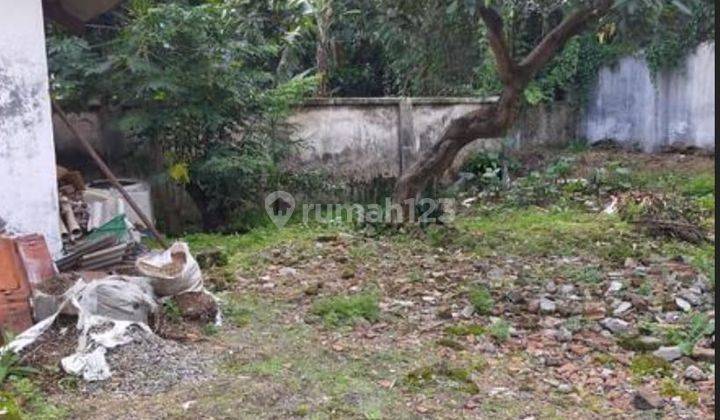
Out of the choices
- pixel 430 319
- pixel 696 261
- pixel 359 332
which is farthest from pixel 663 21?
pixel 359 332

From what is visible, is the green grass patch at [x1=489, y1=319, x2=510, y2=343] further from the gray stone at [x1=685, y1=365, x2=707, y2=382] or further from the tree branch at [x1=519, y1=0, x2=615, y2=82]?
the tree branch at [x1=519, y1=0, x2=615, y2=82]

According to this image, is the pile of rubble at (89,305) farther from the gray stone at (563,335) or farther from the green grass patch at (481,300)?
the gray stone at (563,335)

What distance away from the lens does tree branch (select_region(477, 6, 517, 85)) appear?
19.5ft

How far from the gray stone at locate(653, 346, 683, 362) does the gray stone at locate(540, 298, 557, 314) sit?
0.82m

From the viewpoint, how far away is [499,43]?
6277 mm

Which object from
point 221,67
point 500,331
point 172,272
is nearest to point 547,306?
point 500,331

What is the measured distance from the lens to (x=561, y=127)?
12711 millimetres

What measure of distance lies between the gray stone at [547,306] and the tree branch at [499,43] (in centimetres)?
234

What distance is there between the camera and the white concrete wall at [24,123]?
4512mm

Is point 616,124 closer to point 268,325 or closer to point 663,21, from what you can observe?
point 663,21

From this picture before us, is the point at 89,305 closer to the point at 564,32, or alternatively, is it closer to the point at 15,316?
the point at 15,316

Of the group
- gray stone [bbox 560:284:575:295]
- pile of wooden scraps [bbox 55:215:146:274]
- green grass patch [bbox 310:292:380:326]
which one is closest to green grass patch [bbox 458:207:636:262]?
gray stone [bbox 560:284:575:295]

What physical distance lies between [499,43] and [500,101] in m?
0.63

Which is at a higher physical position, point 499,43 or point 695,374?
point 499,43
